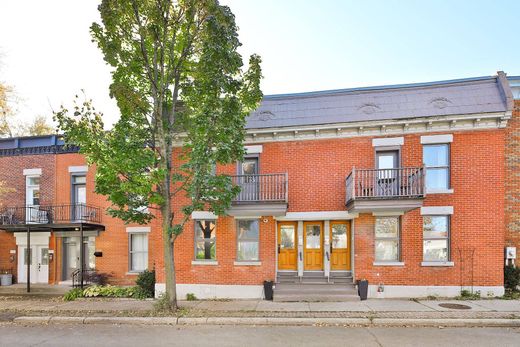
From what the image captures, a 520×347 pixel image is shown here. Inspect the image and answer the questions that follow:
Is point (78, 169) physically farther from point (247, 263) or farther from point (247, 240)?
point (247, 263)

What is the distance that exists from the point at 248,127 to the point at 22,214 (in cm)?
1317

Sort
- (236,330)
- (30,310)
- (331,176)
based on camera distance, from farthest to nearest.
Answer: (331,176)
(30,310)
(236,330)

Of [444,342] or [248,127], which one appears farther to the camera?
[248,127]

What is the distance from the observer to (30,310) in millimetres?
11711

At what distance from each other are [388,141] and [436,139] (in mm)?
1635

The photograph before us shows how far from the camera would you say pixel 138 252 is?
1653 cm

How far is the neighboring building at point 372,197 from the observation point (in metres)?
12.0

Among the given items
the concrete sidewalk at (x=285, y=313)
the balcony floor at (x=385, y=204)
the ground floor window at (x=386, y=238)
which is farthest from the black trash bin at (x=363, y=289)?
the balcony floor at (x=385, y=204)

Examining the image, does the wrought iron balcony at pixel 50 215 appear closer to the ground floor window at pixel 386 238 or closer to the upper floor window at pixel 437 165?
the ground floor window at pixel 386 238

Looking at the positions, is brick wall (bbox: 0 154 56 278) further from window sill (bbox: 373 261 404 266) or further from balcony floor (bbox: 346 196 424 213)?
window sill (bbox: 373 261 404 266)

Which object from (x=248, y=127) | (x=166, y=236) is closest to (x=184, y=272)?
(x=166, y=236)

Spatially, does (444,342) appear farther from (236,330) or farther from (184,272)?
(184,272)

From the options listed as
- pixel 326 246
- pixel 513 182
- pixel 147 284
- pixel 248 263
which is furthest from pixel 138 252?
pixel 513 182

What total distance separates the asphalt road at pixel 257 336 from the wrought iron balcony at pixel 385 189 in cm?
404
